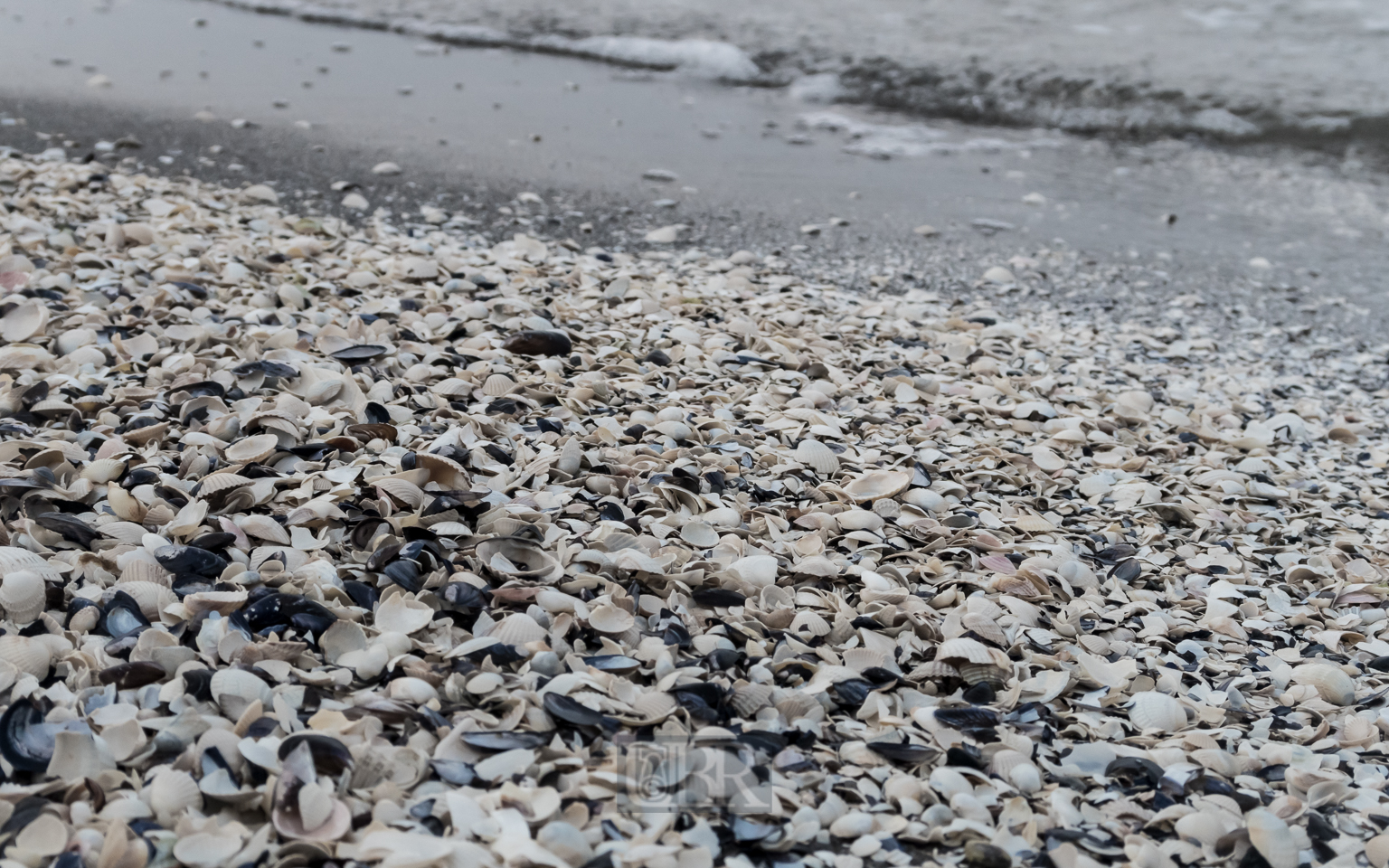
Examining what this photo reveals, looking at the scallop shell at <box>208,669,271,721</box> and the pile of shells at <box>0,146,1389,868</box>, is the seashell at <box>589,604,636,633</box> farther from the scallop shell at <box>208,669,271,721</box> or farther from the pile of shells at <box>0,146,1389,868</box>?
the scallop shell at <box>208,669,271,721</box>

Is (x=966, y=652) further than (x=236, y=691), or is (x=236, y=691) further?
(x=966, y=652)

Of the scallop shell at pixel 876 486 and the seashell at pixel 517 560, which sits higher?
the scallop shell at pixel 876 486

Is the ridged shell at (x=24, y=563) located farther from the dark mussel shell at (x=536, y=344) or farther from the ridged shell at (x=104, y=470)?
the dark mussel shell at (x=536, y=344)

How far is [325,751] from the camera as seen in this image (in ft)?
5.25

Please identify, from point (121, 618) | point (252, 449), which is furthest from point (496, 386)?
point (121, 618)

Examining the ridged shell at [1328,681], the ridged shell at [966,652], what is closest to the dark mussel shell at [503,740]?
the ridged shell at [966,652]

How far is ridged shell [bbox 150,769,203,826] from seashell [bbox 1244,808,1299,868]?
5.70ft

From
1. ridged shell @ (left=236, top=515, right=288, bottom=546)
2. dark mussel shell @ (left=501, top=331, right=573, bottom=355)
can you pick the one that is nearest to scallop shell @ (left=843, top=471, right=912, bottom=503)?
dark mussel shell @ (left=501, top=331, right=573, bottom=355)

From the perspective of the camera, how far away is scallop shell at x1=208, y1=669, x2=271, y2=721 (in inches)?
66.6

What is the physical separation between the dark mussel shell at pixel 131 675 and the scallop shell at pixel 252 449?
28.0 inches

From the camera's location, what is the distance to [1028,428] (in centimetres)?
317

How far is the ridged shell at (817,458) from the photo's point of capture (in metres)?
2.71

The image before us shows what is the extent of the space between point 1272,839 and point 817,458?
1392 millimetres

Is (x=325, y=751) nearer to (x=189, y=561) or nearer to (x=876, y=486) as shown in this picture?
(x=189, y=561)
